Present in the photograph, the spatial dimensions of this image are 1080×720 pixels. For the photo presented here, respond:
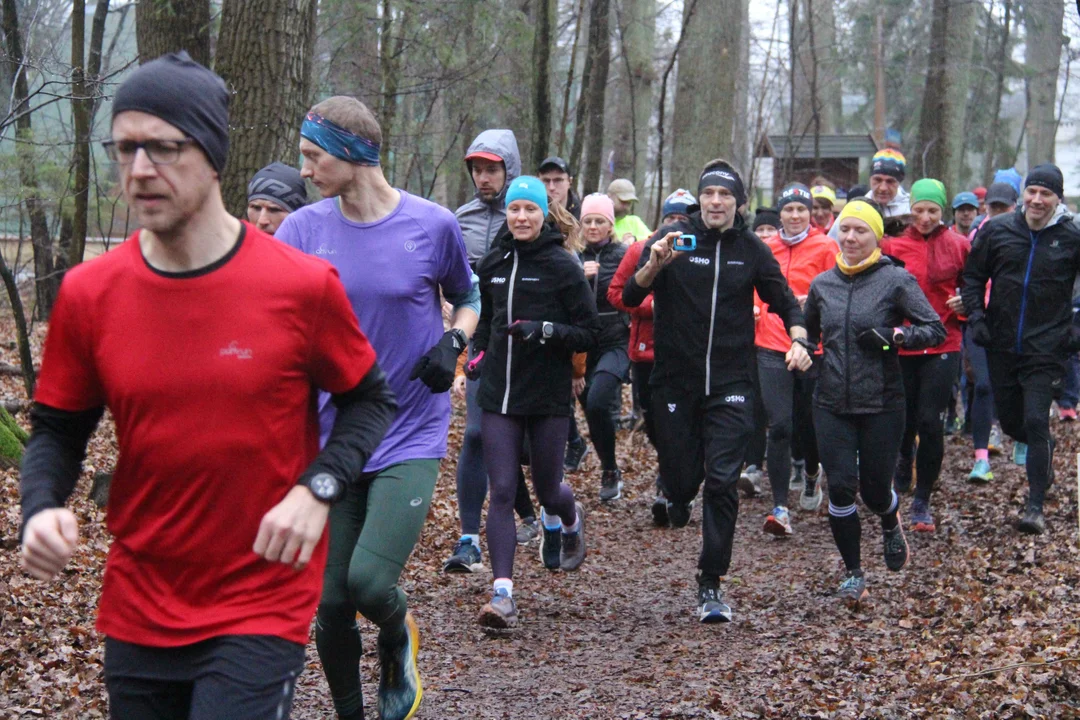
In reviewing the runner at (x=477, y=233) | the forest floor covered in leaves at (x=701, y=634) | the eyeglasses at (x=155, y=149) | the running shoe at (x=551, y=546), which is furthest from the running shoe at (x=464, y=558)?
the eyeglasses at (x=155, y=149)

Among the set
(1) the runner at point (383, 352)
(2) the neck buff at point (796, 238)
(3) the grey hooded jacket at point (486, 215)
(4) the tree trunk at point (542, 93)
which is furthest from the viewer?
(4) the tree trunk at point (542, 93)

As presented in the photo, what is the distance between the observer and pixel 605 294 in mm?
10680

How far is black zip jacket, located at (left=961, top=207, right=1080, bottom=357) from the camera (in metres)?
9.26

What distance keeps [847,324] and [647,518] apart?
11.3 ft

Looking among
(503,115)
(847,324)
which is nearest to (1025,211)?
(847,324)

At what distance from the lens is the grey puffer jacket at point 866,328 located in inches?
299

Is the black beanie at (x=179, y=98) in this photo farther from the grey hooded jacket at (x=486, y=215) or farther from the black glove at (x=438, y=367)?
the grey hooded jacket at (x=486, y=215)

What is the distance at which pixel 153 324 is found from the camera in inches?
120

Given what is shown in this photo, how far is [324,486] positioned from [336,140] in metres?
2.17

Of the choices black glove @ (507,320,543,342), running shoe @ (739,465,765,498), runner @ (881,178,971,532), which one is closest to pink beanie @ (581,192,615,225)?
runner @ (881,178,971,532)

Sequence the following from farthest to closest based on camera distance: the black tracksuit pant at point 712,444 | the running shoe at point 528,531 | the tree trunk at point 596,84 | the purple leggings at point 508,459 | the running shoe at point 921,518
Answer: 1. the tree trunk at point 596,84
2. the running shoe at point 921,518
3. the running shoe at point 528,531
4. the black tracksuit pant at point 712,444
5. the purple leggings at point 508,459

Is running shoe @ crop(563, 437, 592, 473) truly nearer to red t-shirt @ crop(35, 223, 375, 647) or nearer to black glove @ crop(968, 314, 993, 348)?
black glove @ crop(968, 314, 993, 348)

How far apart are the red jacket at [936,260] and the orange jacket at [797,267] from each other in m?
0.63

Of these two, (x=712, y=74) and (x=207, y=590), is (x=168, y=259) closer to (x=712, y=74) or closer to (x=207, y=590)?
(x=207, y=590)
